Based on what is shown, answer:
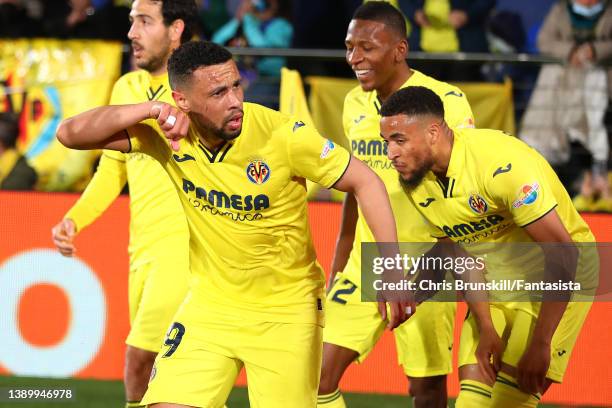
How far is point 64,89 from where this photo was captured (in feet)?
31.3

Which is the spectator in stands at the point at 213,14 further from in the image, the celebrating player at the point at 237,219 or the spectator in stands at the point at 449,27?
the celebrating player at the point at 237,219

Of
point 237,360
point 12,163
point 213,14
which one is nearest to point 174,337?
point 237,360

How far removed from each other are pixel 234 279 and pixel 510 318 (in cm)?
153

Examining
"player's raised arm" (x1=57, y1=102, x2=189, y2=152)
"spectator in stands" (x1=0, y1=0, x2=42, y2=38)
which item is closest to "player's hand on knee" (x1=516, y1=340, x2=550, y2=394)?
"player's raised arm" (x1=57, y1=102, x2=189, y2=152)

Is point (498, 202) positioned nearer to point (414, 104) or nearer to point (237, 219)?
point (414, 104)

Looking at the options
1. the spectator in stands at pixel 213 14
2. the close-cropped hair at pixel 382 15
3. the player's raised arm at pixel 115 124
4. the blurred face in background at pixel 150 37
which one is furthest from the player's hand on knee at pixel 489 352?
the spectator in stands at pixel 213 14

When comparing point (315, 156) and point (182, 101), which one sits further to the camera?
point (182, 101)

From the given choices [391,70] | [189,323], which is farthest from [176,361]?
[391,70]

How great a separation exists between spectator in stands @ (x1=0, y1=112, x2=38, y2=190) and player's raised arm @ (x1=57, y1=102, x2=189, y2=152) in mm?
4249

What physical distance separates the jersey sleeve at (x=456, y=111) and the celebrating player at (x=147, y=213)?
5.19 feet

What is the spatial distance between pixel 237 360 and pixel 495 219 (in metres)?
1.46

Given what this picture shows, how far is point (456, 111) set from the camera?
644cm

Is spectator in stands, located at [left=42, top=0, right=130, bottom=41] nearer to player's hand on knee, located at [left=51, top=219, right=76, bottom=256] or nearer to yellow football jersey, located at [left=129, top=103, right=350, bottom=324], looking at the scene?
player's hand on knee, located at [left=51, top=219, right=76, bottom=256]

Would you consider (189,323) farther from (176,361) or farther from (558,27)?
(558,27)
